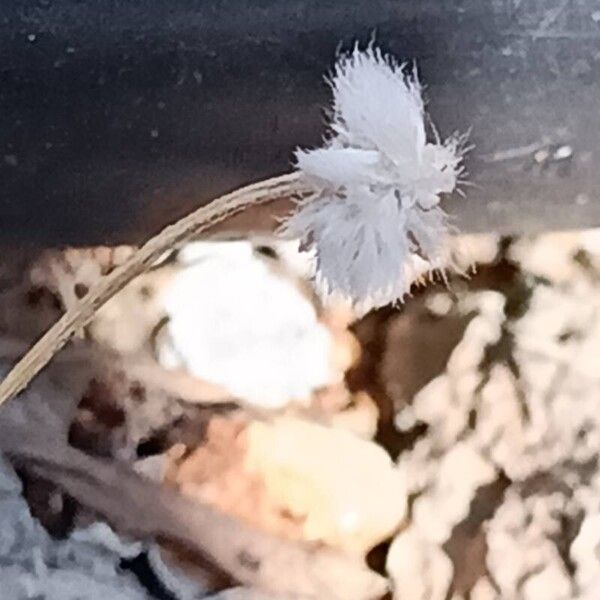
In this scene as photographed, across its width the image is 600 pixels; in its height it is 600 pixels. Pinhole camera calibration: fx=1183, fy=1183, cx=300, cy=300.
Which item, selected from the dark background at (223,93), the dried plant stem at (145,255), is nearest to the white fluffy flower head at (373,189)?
the dried plant stem at (145,255)

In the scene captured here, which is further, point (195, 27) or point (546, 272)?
point (546, 272)

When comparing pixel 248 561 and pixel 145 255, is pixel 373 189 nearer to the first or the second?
pixel 145 255

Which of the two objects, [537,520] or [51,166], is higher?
[51,166]

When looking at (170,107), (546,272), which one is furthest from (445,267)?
(170,107)

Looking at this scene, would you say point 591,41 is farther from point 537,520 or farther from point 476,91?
point 537,520

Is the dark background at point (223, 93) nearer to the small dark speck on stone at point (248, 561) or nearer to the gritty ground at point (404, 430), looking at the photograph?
the gritty ground at point (404, 430)

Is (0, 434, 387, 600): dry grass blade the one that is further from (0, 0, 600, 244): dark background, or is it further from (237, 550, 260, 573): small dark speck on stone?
(0, 0, 600, 244): dark background

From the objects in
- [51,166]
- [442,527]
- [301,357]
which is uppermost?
[51,166]
